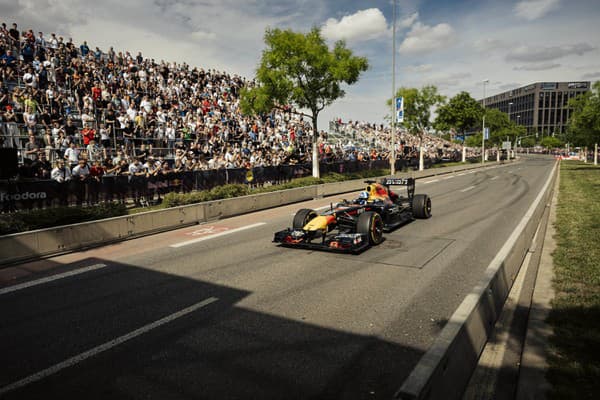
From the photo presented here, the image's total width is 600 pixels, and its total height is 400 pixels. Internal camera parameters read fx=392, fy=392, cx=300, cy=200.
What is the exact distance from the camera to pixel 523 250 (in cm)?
824

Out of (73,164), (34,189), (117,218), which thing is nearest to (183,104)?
(73,164)

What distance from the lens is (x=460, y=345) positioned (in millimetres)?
3609

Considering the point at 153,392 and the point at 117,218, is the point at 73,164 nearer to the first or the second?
the point at 117,218

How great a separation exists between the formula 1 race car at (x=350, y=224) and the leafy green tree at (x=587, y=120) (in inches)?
1181

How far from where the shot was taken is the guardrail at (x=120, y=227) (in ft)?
28.2

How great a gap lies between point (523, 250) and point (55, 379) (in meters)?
8.40

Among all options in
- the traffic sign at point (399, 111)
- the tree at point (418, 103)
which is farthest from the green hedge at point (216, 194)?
the tree at point (418, 103)

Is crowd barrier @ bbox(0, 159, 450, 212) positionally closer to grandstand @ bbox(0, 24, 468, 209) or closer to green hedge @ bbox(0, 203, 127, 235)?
grandstand @ bbox(0, 24, 468, 209)

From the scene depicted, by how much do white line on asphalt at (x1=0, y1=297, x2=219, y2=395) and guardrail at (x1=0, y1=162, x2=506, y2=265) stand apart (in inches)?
204

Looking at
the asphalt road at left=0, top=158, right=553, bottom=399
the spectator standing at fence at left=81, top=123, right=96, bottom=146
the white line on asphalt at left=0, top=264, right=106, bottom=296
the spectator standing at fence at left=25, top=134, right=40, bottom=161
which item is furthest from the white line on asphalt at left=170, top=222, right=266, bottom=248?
the spectator standing at fence at left=81, top=123, right=96, bottom=146

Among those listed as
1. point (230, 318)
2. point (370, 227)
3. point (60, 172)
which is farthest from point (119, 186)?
point (230, 318)

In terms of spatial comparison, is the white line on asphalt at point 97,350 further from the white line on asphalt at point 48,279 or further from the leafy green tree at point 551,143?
the leafy green tree at point 551,143

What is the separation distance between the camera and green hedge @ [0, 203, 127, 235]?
29.7 feet

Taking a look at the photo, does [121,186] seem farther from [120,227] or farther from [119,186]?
[120,227]
